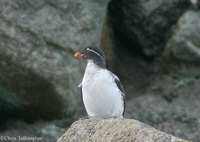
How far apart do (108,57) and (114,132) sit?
547 cm

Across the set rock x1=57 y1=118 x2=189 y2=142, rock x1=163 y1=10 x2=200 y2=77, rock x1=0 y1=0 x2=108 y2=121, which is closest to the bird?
rock x1=57 y1=118 x2=189 y2=142

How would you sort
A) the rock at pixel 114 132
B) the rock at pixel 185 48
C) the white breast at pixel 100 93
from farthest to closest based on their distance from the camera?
the rock at pixel 185 48
the white breast at pixel 100 93
the rock at pixel 114 132

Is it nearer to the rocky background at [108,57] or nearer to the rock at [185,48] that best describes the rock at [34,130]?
the rocky background at [108,57]

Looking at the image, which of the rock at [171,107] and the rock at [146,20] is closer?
the rock at [171,107]

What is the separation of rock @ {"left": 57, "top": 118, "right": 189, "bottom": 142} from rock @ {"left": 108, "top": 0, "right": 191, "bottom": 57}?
5447 millimetres

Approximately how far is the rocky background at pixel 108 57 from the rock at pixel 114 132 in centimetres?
375

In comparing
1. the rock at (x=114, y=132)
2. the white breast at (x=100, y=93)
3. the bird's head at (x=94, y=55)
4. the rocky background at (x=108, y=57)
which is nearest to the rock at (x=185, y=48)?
the rocky background at (x=108, y=57)

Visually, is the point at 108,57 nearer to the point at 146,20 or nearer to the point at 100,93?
the point at 146,20

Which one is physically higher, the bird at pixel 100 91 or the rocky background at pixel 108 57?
the rocky background at pixel 108 57

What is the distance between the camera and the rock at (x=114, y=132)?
173 inches

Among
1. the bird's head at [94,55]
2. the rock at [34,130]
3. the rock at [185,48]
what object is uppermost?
the rock at [185,48]

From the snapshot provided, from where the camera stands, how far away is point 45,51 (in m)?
8.71

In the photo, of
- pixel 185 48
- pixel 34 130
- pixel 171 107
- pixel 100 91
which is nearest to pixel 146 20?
pixel 185 48

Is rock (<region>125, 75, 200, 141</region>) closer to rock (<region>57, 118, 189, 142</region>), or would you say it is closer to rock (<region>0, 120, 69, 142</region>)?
rock (<region>0, 120, 69, 142</region>)
